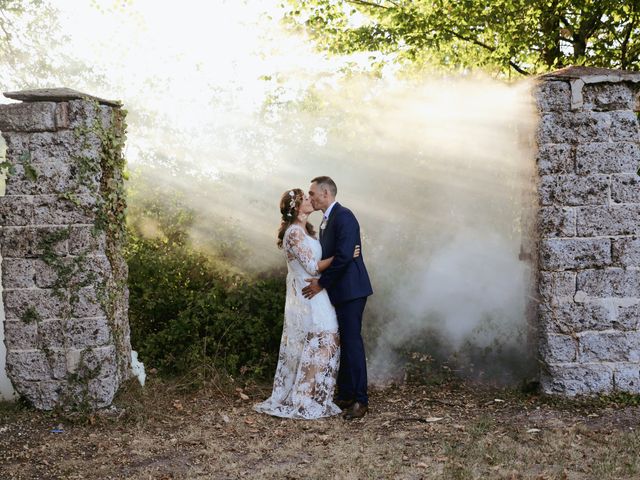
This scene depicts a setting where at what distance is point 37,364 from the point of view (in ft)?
19.2

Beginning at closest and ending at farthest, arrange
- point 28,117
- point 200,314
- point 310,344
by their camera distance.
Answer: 1. point 28,117
2. point 310,344
3. point 200,314

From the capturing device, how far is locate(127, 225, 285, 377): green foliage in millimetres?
7090

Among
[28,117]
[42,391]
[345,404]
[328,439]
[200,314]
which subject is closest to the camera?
[328,439]

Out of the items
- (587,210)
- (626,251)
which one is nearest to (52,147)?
(587,210)

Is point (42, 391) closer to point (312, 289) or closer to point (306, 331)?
point (306, 331)

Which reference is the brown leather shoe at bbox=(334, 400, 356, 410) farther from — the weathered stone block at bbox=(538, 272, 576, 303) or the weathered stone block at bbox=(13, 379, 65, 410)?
the weathered stone block at bbox=(13, 379, 65, 410)

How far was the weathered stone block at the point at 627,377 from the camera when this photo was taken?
603 cm

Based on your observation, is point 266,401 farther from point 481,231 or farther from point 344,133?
point 344,133

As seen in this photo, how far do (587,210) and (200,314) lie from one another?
4073 millimetres

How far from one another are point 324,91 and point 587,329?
727 cm

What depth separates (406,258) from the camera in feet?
26.5

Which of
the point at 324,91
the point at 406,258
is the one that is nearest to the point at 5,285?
the point at 406,258

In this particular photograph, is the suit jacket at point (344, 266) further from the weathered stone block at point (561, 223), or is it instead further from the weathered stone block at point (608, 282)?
the weathered stone block at point (608, 282)

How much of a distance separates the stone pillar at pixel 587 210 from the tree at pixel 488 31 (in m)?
4.11
